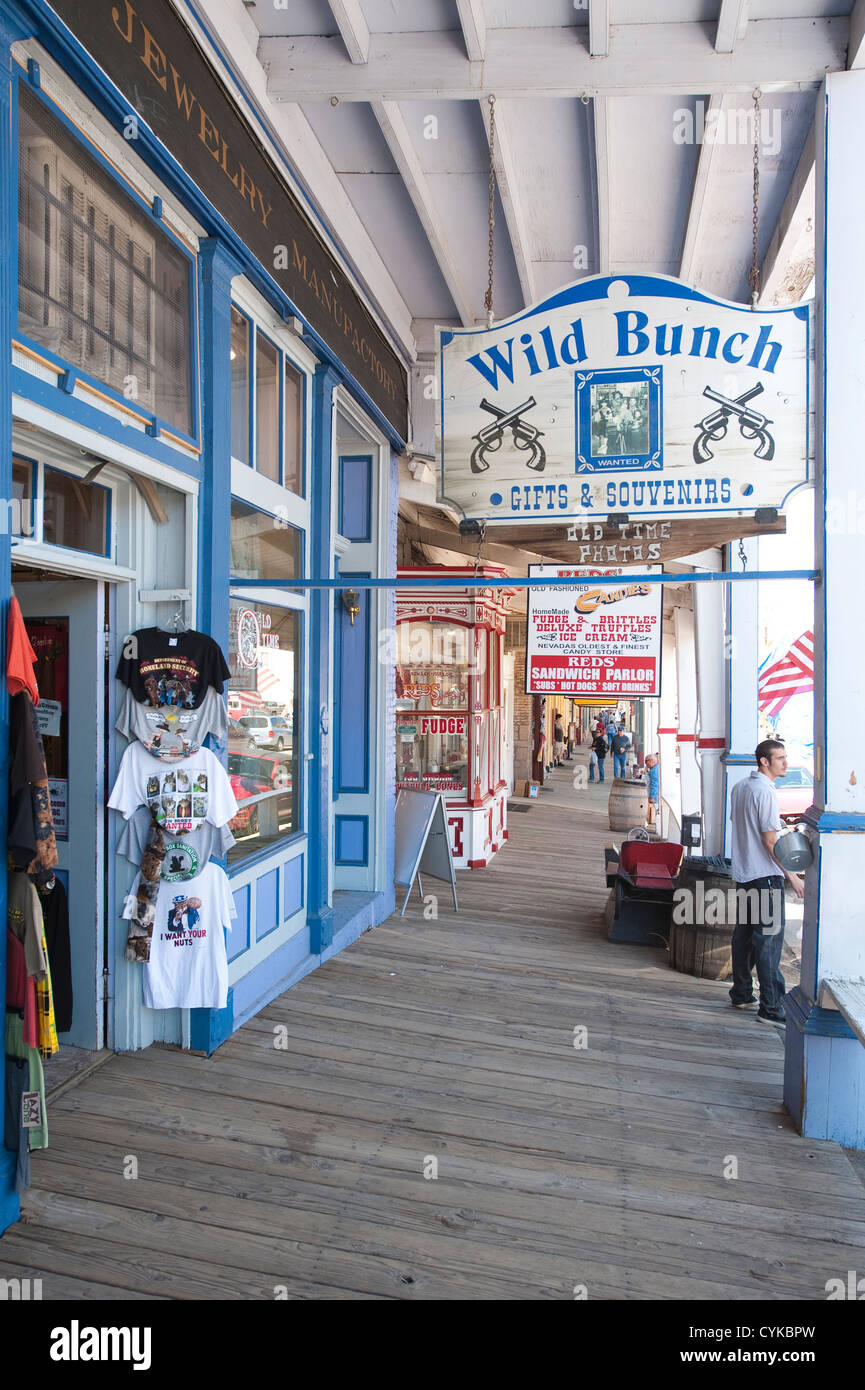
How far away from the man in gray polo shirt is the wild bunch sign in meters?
2.22

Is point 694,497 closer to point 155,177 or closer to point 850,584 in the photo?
point 850,584

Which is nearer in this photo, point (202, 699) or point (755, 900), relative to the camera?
point (202, 699)

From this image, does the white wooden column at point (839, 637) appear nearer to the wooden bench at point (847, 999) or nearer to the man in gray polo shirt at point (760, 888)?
the wooden bench at point (847, 999)

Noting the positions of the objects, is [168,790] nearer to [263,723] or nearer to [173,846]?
[173,846]

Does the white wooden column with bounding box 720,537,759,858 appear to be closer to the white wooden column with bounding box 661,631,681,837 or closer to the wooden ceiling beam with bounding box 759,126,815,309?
the wooden ceiling beam with bounding box 759,126,815,309

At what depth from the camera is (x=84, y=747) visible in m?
3.99

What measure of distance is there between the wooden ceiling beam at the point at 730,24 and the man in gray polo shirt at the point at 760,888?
3831 mm

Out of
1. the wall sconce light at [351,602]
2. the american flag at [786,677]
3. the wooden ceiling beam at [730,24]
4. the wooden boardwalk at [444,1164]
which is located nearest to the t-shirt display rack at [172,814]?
the wooden boardwalk at [444,1164]

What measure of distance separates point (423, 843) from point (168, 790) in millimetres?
3800

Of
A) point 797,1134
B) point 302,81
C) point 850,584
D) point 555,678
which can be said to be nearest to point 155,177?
point 302,81

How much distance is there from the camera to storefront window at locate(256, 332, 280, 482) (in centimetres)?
504

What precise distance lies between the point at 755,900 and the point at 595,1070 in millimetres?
1811

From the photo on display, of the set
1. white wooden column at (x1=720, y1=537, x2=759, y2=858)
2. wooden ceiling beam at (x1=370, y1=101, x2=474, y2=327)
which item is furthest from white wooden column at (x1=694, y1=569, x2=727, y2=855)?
wooden ceiling beam at (x1=370, y1=101, x2=474, y2=327)

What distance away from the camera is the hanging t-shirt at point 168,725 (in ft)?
13.1
